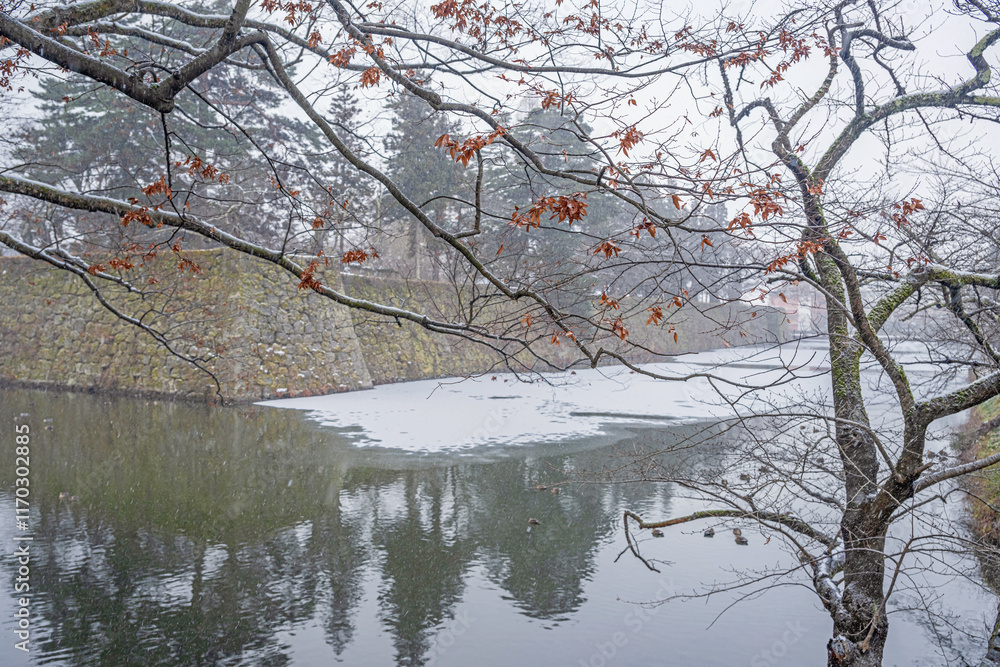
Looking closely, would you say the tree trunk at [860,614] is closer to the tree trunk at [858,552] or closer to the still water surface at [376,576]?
the tree trunk at [858,552]

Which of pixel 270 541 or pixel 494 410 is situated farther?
pixel 494 410

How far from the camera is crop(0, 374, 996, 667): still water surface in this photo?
3977 mm

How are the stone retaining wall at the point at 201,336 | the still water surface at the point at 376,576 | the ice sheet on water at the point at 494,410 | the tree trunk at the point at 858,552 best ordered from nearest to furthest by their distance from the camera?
the tree trunk at the point at 858,552 → the still water surface at the point at 376,576 → the ice sheet on water at the point at 494,410 → the stone retaining wall at the point at 201,336

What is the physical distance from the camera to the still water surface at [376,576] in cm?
398

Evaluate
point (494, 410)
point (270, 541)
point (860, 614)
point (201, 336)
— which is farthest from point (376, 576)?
point (201, 336)

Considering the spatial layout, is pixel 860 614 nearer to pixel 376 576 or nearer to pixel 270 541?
pixel 376 576

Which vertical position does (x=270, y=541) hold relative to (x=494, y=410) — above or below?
below

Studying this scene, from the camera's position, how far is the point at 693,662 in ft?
13.2

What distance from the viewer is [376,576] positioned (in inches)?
192

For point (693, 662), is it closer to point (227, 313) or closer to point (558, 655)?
Result: point (558, 655)

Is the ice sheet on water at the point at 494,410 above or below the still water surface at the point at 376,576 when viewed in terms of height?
above

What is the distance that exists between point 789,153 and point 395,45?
3.00 m

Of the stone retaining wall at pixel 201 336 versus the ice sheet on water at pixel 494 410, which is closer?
the ice sheet on water at pixel 494 410

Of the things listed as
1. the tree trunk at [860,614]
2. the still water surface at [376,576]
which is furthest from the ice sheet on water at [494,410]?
the tree trunk at [860,614]
